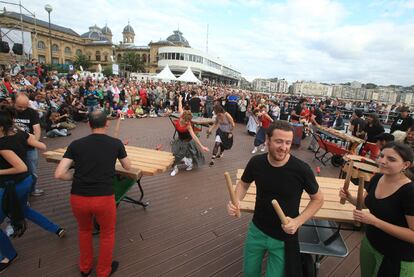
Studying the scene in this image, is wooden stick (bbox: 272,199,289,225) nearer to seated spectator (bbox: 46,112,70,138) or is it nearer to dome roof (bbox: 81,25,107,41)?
seated spectator (bbox: 46,112,70,138)

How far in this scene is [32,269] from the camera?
9.04ft

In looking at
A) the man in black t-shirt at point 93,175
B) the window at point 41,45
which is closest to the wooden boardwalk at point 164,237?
the man in black t-shirt at point 93,175

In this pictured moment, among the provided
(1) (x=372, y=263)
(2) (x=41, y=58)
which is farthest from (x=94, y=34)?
(1) (x=372, y=263)

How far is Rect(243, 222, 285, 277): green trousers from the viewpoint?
1893 millimetres

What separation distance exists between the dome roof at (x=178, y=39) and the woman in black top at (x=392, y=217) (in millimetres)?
85671

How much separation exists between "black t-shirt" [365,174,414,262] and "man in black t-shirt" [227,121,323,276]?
1.50 ft

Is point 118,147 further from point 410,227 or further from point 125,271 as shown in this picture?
point 410,227

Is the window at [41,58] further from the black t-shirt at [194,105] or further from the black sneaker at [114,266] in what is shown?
the black sneaker at [114,266]

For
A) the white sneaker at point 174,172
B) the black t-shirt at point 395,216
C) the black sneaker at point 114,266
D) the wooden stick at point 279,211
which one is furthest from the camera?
the white sneaker at point 174,172

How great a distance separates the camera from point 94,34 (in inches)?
3644

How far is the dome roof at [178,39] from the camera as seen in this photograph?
8162 centimetres

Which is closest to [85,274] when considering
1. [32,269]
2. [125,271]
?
[125,271]

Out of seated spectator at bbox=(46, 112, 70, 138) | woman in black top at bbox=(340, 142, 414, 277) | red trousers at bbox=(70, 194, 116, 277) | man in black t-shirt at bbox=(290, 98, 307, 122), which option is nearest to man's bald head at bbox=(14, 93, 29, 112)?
red trousers at bbox=(70, 194, 116, 277)

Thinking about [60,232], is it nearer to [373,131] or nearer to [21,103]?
[21,103]
